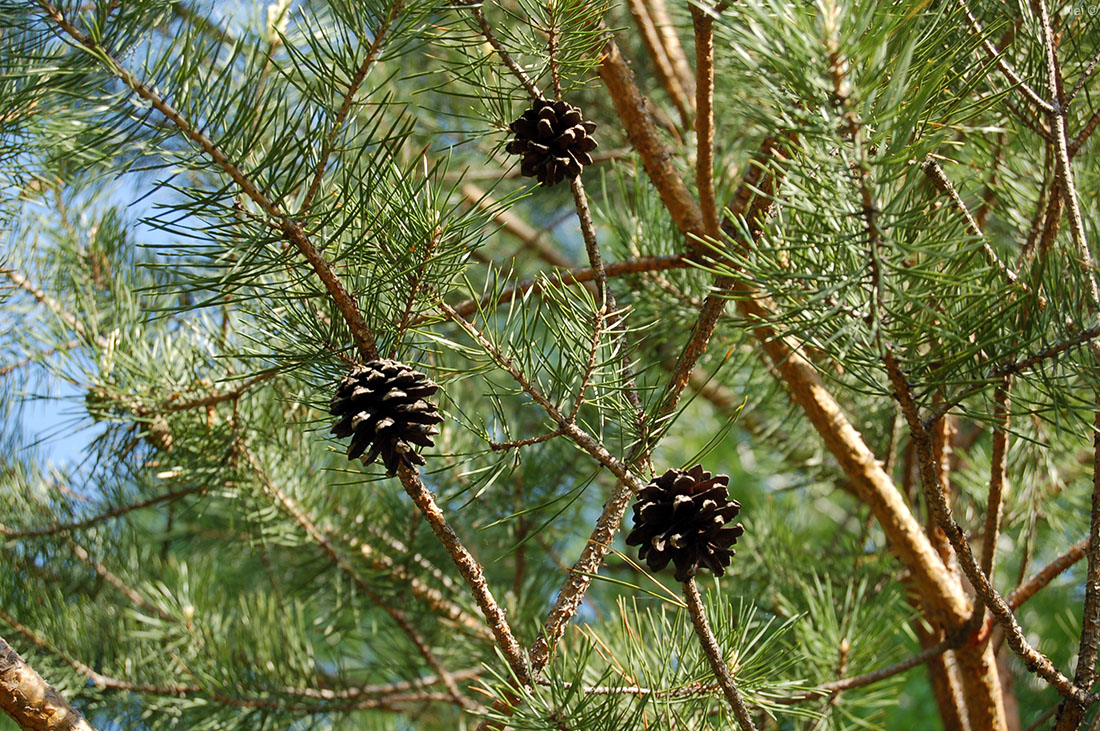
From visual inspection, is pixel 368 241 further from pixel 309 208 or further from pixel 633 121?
pixel 633 121

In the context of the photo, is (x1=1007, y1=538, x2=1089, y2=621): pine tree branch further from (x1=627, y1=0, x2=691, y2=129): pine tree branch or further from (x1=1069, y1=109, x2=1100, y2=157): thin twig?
(x1=627, y1=0, x2=691, y2=129): pine tree branch

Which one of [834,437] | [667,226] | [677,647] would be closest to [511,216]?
[667,226]

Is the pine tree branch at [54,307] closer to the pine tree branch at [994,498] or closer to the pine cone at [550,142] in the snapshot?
the pine cone at [550,142]

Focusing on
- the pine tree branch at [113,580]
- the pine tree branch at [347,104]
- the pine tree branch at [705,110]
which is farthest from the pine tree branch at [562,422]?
the pine tree branch at [113,580]

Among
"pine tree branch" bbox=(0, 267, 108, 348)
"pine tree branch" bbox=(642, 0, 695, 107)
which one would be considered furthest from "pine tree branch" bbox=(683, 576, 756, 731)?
"pine tree branch" bbox=(642, 0, 695, 107)

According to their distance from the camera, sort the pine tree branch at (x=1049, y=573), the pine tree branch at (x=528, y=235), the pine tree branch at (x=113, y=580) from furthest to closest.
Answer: the pine tree branch at (x=528, y=235)
the pine tree branch at (x=113, y=580)
the pine tree branch at (x=1049, y=573)

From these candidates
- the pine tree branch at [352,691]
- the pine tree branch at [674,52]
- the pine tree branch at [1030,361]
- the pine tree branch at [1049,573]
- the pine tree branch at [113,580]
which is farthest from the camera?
the pine tree branch at [674,52]
